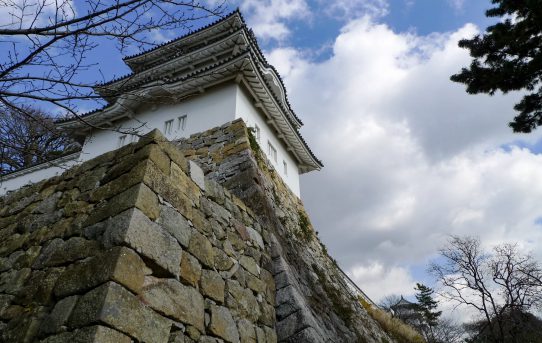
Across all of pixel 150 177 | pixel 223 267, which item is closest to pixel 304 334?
pixel 223 267

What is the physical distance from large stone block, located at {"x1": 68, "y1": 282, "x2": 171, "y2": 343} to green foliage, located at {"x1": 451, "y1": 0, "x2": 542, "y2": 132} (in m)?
6.63

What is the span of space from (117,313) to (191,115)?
248 inches

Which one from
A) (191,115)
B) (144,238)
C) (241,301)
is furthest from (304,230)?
(144,238)

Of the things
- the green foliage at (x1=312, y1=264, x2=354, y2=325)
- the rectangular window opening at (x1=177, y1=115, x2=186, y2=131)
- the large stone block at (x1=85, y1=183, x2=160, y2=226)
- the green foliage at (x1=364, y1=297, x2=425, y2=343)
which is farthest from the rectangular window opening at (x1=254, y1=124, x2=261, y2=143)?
the large stone block at (x1=85, y1=183, x2=160, y2=226)

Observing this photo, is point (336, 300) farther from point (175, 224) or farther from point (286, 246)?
point (175, 224)

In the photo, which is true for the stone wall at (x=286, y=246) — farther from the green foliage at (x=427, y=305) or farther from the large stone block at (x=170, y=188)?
the green foliage at (x=427, y=305)

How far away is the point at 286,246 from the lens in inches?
208

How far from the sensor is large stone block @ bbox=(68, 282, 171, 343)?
191 cm

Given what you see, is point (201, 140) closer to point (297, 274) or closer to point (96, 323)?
point (297, 274)

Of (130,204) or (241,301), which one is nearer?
(130,204)

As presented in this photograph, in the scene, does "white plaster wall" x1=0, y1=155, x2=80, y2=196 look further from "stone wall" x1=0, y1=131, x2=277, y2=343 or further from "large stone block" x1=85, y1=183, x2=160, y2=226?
"large stone block" x1=85, y1=183, x2=160, y2=226

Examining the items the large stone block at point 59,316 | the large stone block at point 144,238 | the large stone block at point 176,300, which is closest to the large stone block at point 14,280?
the large stone block at point 59,316

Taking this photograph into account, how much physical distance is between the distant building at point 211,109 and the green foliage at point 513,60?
4.16 meters

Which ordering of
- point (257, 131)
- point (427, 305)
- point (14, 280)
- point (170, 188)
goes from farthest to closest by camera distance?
1. point (427, 305)
2. point (257, 131)
3. point (170, 188)
4. point (14, 280)
